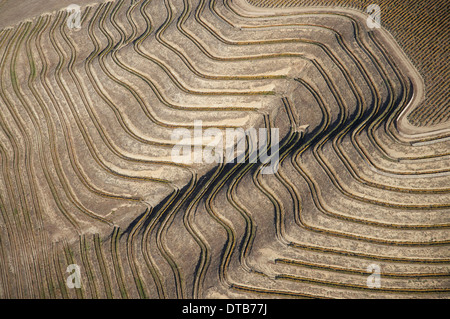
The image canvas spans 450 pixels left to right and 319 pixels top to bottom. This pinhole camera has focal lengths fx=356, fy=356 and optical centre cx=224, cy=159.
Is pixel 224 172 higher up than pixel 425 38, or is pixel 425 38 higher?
pixel 425 38

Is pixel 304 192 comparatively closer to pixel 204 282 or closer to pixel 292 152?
pixel 292 152

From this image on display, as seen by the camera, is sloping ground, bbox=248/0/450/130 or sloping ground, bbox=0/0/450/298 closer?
sloping ground, bbox=0/0/450/298

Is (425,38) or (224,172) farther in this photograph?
(425,38)

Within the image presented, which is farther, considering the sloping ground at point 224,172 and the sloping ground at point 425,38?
the sloping ground at point 425,38

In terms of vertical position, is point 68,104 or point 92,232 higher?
point 68,104
